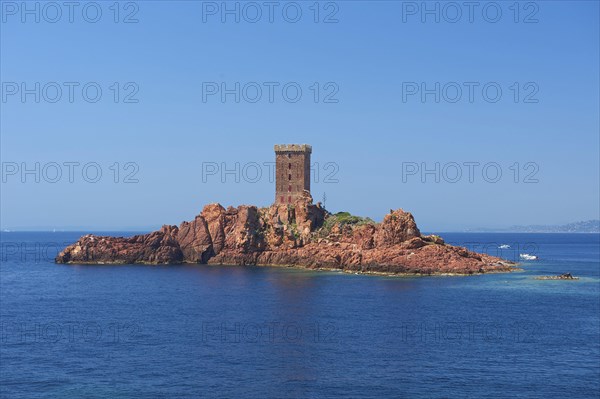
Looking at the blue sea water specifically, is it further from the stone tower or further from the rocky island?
the stone tower

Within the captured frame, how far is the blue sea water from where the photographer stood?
54375mm

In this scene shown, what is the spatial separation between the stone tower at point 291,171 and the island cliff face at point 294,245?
14.4ft

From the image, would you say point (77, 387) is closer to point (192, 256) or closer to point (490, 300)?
point (490, 300)

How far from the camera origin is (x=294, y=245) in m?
164

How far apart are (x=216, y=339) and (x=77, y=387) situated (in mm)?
19945

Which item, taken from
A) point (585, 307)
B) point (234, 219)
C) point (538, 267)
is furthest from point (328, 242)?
point (585, 307)

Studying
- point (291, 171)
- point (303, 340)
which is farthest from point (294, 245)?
point (303, 340)

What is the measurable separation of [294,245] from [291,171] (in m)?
23.4

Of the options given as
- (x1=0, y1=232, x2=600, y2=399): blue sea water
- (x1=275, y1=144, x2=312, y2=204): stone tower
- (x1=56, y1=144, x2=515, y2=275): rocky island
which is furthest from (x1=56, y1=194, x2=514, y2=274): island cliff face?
(x1=0, y1=232, x2=600, y2=399): blue sea water

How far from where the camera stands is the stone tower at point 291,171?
175375 millimetres

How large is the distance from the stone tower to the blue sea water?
55.5 metres

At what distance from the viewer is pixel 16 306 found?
3890 inches

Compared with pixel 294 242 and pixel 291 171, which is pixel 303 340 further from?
pixel 291 171

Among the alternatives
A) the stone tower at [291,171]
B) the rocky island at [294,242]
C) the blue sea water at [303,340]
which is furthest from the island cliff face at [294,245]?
the blue sea water at [303,340]
